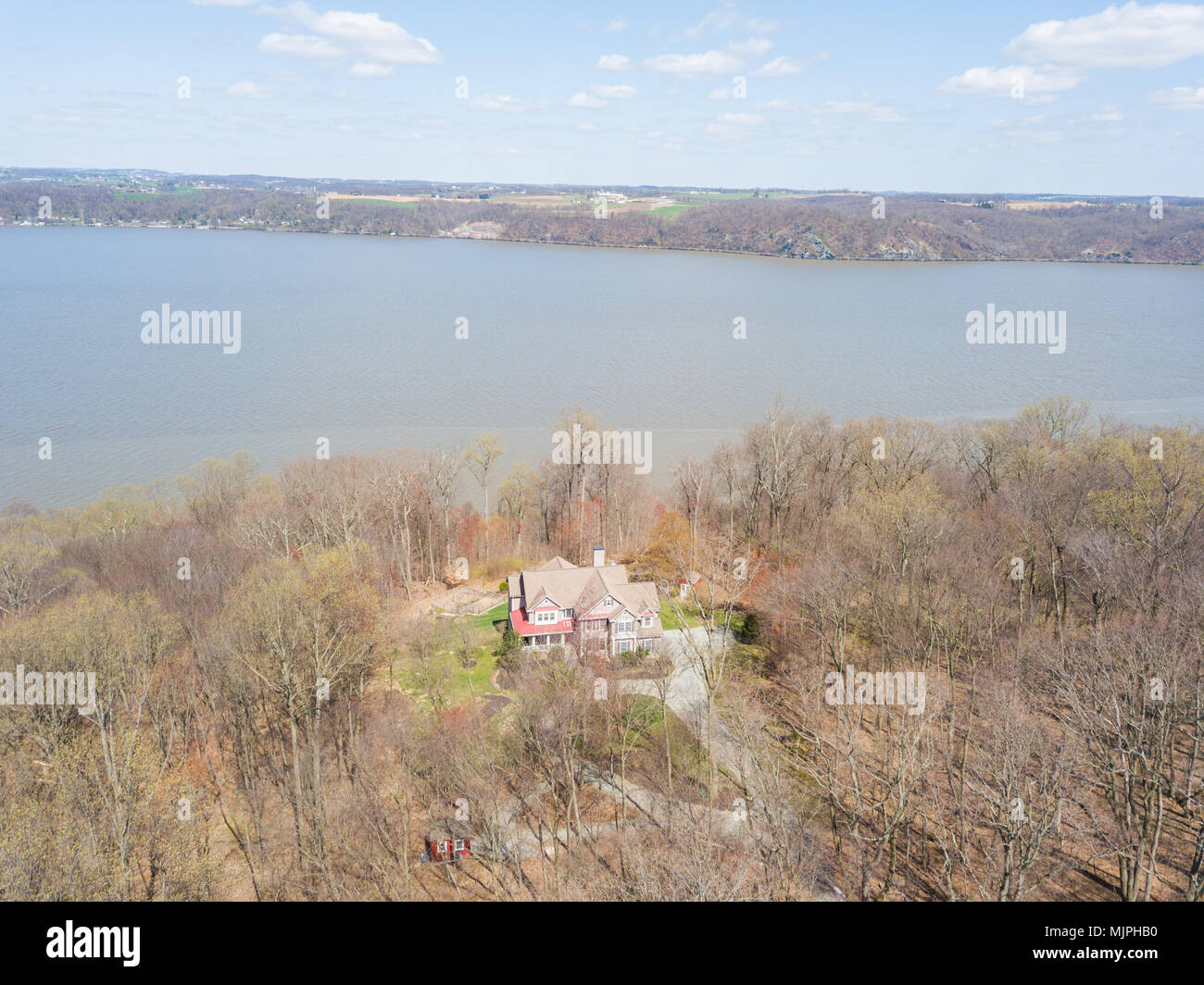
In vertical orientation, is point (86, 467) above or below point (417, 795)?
above

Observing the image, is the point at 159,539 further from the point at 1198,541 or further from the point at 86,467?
the point at 1198,541

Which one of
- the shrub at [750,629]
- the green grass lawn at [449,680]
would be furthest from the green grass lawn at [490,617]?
the shrub at [750,629]

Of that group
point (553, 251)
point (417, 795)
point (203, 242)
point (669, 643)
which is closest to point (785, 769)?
point (669, 643)

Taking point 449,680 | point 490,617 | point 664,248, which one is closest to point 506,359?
point 490,617

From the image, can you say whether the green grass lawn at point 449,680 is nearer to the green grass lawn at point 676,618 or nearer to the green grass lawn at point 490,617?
the green grass lawn at point 490,617

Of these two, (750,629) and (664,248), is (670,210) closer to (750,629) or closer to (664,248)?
(664,248)
